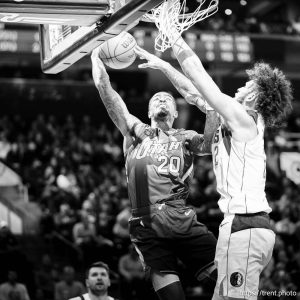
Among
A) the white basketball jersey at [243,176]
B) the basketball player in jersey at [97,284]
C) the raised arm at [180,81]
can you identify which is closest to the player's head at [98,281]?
the basketball player in jersey at [97,284]

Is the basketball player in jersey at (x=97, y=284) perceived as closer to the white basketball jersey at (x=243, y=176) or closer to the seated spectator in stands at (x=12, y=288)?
the seated spectator in stands at (x=12, y=288)

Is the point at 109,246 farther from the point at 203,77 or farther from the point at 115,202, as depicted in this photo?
the point at 203,77

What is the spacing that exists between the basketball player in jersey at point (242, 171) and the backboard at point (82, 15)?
17.2 inches

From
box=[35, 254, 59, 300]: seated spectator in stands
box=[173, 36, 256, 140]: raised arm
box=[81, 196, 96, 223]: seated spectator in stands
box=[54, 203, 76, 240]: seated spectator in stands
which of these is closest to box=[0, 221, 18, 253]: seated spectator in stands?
box=[35, 254, 59, 300]: seated spectator in stands

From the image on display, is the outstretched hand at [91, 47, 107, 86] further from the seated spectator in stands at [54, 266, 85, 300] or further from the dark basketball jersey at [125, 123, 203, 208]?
the seated spectator in stands at [54, 266, 85, 300]

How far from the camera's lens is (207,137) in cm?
537

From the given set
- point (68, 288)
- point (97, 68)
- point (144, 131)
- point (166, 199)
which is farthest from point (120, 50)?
point (68, 288)

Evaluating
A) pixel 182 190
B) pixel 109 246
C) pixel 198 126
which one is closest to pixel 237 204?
pixel 182 190

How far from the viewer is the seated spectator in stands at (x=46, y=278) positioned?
11.2 metres

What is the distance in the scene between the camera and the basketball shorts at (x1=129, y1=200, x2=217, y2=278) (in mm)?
5395

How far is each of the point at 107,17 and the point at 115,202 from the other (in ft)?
33.0

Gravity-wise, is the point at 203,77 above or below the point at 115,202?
above

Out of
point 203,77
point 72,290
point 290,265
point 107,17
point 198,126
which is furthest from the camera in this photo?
point 198,126

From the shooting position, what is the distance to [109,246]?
11719 mm
